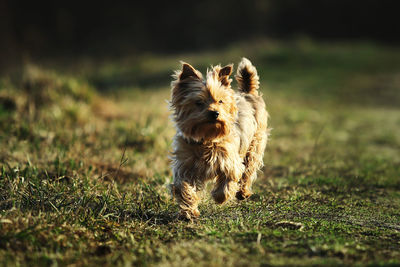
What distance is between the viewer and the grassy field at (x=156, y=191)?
3301 mm

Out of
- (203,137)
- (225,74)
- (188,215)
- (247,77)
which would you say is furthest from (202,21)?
(188,215)

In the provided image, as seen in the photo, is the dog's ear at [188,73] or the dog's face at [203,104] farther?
the dog's ear at [188,73]

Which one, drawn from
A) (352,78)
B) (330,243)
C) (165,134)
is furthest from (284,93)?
(330,243)

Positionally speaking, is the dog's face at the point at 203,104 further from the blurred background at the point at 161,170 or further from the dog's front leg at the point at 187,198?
the blurred background at the point at 161,170

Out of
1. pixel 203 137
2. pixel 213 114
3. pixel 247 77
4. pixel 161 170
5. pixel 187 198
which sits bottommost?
pixel 161 170

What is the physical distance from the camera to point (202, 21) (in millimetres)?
30359

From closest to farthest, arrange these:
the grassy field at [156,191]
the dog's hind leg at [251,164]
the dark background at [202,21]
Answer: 1. the grassy field at [156,191]
2. the dog's hind leg at [251,164]
3. the dark background at [202,21]

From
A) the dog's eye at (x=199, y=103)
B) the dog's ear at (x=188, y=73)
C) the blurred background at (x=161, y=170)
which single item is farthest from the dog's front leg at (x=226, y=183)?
the dog's ear at (x=188, y=73)

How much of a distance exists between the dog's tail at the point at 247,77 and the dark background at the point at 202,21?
20.8 metres

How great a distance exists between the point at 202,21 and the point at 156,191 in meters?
27.0

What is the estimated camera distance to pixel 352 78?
2038 cm

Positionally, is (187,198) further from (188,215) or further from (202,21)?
(202,21)

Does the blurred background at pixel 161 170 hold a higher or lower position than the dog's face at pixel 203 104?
lower

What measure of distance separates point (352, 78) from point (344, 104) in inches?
229
